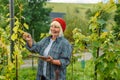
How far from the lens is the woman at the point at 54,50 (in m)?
3.69

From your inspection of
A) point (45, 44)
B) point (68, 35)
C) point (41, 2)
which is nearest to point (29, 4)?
point (41, 2)

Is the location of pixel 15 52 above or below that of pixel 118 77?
above

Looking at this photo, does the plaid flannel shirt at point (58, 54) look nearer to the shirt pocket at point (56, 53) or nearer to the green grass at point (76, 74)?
the shirt pocket at point (56, 53)

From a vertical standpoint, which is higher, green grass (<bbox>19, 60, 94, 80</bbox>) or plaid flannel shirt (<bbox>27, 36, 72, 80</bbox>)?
plaid flannel shirt (<bbox>27, 36, 72, 80</bbox>)

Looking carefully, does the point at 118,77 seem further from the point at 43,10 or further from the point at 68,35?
the point at 68,35

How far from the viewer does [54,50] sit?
3.72m

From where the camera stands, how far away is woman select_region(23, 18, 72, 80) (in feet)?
12.1

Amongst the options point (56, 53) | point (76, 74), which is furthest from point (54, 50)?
point (76, 74)

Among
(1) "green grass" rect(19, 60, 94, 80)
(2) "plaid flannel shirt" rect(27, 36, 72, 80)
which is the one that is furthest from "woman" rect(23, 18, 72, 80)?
(1) "green grass" rect(19, 60, 94, 80)

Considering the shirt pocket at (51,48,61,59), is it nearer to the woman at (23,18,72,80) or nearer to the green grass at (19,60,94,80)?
the woman at (23,18,72,80)

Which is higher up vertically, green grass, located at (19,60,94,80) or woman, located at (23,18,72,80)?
woman, located at (23,18,72,80)

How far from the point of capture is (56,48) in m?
3.73

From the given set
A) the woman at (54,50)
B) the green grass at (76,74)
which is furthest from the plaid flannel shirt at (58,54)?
the green grass at (76,74)

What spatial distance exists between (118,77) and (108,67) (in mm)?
165
